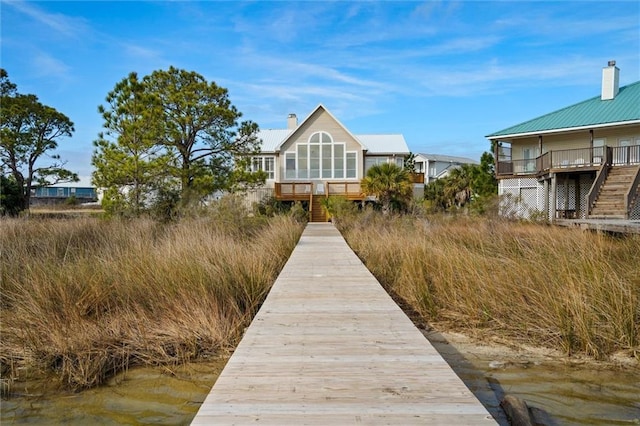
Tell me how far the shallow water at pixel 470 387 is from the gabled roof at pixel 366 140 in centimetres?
2707

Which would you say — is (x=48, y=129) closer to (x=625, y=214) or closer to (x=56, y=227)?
(x=56, y=227)

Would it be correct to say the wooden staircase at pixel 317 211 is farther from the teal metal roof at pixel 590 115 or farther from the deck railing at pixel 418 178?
the teal metal roof at pixel 590 115

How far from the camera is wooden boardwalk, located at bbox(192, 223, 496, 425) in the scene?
112 inches

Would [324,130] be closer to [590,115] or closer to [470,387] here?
[590,115]

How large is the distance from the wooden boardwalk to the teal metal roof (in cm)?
2379

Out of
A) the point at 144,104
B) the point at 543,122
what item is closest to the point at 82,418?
the point at 144,104

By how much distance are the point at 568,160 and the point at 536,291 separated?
23.4 m

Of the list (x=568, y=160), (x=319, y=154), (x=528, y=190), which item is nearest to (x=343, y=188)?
(x=319, y=154)

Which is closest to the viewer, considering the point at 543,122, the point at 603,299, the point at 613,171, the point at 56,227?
the point at 603,299

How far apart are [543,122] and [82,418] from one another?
95.3ft

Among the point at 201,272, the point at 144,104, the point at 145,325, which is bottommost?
the point at 145,325

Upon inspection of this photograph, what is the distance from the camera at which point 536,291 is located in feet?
19.6

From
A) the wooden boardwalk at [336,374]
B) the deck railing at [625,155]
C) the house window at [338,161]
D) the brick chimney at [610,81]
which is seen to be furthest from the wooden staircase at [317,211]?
the wooden boardwalk at [336,374]

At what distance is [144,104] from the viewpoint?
18859 millimetres
